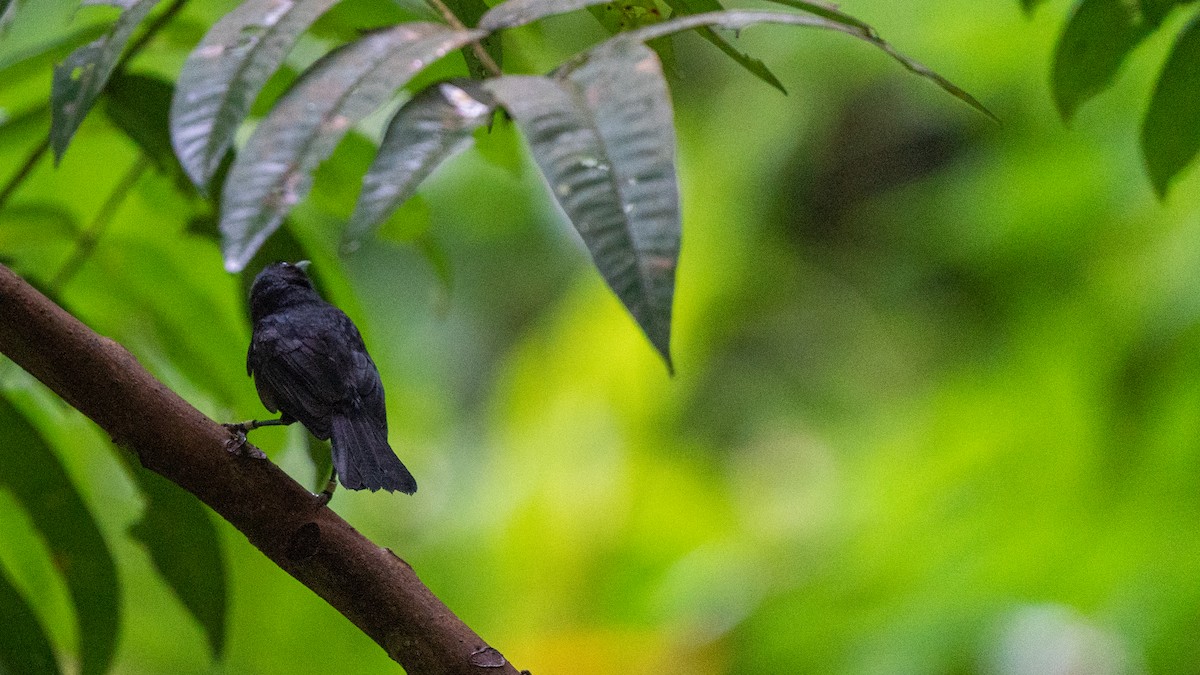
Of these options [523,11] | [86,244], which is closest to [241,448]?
[523,11]

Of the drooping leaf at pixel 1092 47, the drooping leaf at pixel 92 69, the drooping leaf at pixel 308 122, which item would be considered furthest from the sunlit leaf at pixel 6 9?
the drooping leaf at pixel 1092 47

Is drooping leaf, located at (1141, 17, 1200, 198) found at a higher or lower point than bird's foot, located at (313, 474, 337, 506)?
higher

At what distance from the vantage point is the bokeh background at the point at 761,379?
1.47m

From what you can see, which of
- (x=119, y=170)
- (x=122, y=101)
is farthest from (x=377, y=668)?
(x=122, y=101)

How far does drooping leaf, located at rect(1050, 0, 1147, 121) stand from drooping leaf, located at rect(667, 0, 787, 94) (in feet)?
1.49

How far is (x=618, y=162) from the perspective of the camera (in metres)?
0.54

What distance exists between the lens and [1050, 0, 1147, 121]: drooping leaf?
1133 millimetres

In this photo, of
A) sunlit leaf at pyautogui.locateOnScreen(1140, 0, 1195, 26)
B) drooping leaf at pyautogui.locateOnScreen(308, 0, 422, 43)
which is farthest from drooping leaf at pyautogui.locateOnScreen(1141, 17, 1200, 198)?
drooping leaf at pyautogui.locateOnScreen(308, 0, 422, 43)

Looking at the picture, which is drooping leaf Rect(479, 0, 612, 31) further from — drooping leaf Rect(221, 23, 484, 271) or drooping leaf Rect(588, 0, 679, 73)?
drooping leaf Rect(588, 0, 679, 73)

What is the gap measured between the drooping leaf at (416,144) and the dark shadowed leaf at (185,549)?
2.42ft

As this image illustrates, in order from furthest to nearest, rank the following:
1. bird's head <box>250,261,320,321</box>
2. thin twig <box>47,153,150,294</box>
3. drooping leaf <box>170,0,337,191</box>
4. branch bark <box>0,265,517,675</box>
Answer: thin twig <box>47,153,150,294</box> → bird's head <box>250,261,320,321</box> → branch bark <box>0,265,517,675</box> → drooping leaf <box>170,0,337,191</box>

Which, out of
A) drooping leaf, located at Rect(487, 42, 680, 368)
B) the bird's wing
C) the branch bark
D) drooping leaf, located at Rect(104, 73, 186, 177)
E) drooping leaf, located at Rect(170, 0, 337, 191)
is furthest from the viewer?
drooping leaf, located at Rect(104, 73, 186, 177)

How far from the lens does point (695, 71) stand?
3414mm

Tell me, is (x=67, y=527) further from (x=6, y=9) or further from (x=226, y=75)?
(x=226, y=75)
